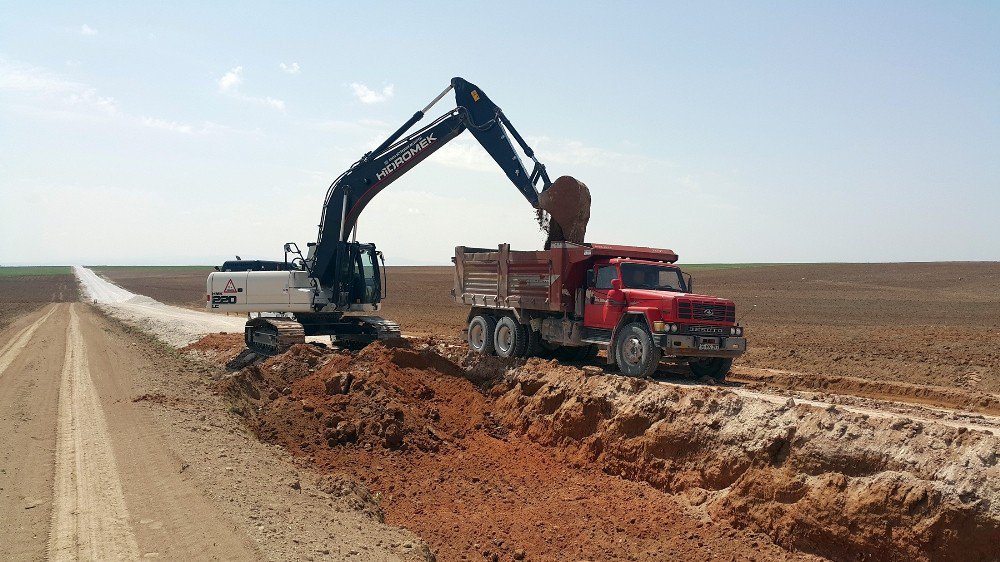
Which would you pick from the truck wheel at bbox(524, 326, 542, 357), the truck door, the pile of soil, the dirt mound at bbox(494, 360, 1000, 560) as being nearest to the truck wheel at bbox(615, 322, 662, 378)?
the truck door

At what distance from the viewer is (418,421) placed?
12156 mm

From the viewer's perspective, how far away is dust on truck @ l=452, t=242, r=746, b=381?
1282cm

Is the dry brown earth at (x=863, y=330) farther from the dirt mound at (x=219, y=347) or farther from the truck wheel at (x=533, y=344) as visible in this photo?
the dirt mound at (x=219, y=347)

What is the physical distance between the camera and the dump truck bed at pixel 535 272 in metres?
14.6

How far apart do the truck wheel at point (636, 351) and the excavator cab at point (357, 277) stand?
7.82 m

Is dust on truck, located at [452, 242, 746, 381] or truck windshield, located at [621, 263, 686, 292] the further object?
truck windshield, located at [621, 263, 686, 292]

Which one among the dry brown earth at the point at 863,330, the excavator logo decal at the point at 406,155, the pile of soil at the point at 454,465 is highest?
the excavator logo decal at the point at 406,155

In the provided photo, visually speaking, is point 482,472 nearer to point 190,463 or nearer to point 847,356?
point 190,463

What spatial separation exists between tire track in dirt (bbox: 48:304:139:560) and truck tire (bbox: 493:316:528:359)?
7.84 meters

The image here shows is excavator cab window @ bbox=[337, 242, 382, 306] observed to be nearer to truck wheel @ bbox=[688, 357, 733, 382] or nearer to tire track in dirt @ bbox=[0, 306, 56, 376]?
tire track in dirt @ bbox=[0, 306, 56, 376]

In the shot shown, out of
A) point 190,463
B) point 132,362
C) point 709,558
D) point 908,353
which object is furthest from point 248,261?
point 908,353

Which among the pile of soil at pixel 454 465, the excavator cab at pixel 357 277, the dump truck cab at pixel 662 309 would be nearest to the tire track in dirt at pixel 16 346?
the excavator cab at pixel 357 277

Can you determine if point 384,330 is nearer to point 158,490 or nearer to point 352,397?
point 352,397

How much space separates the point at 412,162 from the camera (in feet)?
60.4
